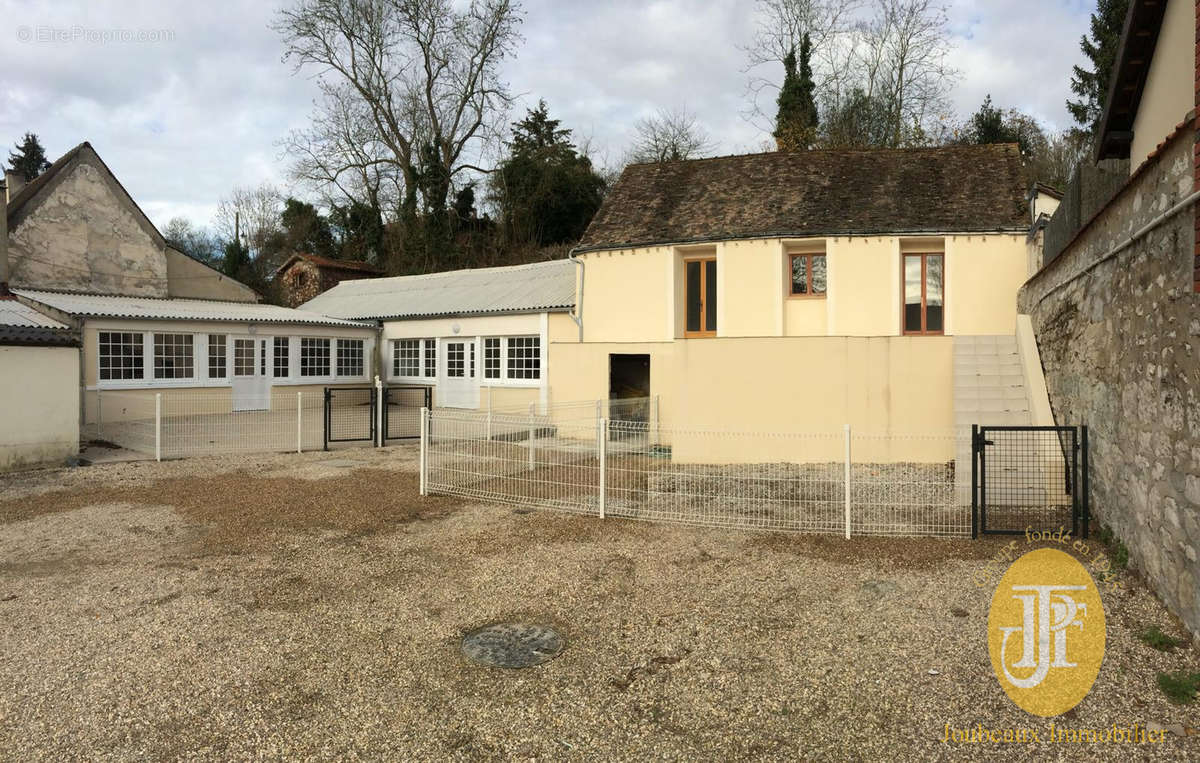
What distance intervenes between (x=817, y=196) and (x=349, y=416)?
12.7 metres

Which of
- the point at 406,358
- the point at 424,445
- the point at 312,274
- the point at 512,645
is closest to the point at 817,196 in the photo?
the point at 424,445

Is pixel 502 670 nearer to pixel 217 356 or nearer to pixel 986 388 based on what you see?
pixel 986 388

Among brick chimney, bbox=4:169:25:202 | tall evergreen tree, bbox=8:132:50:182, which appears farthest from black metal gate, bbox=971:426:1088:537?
tall evergreen tree, bbox=8:132:50:182

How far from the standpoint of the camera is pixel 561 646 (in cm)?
466

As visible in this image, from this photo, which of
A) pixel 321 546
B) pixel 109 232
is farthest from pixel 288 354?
pixel 321 546

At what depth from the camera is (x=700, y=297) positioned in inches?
614

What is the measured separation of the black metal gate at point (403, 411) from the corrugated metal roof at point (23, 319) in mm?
5800

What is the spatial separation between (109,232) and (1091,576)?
88.1 ft

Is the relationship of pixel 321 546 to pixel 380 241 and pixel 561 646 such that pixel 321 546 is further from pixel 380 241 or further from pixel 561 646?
pixel 380 241

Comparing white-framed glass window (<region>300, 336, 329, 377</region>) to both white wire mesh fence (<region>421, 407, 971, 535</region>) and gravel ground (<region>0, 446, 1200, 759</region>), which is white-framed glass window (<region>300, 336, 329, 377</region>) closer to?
white wire mesh fence (<region>421, 407, 971, 535</region>)

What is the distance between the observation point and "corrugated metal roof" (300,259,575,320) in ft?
61.1

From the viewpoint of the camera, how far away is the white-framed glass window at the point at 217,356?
18812mm

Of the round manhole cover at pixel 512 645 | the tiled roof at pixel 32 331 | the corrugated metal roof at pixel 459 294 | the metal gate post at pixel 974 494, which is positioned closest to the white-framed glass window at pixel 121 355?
the tiled roof at pixel 32 331

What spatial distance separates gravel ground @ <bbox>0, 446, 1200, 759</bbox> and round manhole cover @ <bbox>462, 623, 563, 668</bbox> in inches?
4.7
